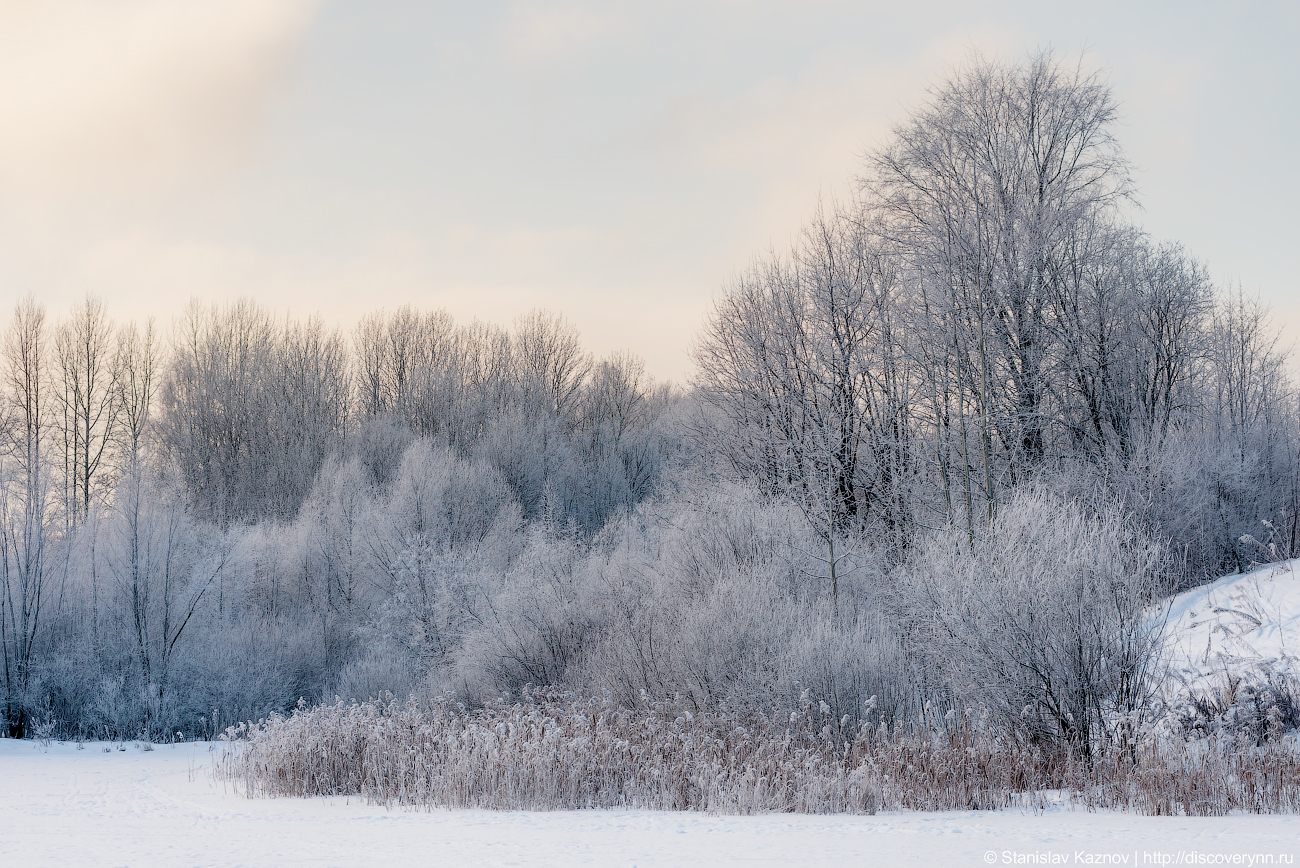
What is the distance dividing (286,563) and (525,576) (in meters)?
14.2

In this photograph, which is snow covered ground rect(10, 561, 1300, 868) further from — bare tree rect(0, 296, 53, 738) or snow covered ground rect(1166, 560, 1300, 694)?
bare tree rect(0, 296, 53, 738)

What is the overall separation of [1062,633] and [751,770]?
4206mm

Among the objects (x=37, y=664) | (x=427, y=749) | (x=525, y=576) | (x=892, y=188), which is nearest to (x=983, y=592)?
(x=427, y=749)

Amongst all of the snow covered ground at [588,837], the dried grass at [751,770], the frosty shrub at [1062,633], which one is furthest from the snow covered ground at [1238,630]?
the snow covered ground at [588,837]

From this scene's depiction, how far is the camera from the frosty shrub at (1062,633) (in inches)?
420

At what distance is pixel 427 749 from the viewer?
1101 cm

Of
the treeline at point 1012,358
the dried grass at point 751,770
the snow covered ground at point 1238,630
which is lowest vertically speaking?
the dried grass at point 751,770

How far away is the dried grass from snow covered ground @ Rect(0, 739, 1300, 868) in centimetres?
48

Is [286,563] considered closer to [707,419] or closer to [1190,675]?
[707,419]

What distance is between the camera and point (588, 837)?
7516 millimetres

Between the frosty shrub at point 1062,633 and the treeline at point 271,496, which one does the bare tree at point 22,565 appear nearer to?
the treeline at point 271,496

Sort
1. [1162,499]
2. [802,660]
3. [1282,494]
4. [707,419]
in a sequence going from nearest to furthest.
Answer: [802,660] → [1162,499] → [1282,494] → [707,419]

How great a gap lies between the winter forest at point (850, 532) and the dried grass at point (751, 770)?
27.9 inches

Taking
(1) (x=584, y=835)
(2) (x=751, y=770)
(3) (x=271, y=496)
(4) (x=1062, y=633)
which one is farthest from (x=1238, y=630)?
(3) (x=271, y=496)
